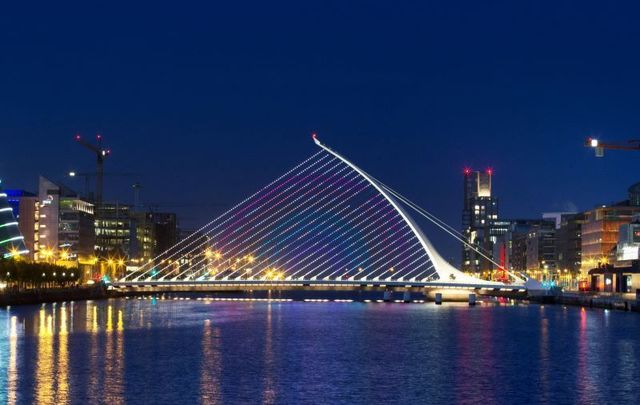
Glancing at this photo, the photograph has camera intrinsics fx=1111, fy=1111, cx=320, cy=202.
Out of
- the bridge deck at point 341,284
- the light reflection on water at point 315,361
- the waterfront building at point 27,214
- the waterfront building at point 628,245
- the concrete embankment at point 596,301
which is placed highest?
the waterfront building at point 27,214

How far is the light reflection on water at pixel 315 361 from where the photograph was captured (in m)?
36.3

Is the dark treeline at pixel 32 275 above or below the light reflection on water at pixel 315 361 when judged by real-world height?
above

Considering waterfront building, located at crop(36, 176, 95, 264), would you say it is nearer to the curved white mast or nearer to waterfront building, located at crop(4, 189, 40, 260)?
waterfront building, located at crop(4, 189, 40, 260)

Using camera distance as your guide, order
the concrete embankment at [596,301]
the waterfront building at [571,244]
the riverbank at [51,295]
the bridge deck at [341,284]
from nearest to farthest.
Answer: the concrete embankment at [596,301]
the riverbank at [51,295]
the bridge deck at [341,284]
the waterfront building at [571,244]

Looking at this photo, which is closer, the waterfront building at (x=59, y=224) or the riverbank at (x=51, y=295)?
the riverbank at (x=51, y=295)

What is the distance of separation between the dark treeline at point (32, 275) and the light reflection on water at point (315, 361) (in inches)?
1505

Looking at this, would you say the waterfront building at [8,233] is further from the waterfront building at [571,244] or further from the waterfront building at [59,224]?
the waterfront building at [571,244]

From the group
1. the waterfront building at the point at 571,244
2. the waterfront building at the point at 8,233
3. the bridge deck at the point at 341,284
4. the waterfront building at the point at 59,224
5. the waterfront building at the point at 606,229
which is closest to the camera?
the bridge deck at the point at 341,284

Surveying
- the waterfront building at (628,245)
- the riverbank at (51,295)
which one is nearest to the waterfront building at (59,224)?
the riverbank at (51,295)

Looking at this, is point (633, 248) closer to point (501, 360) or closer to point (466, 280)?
point (466, 280)

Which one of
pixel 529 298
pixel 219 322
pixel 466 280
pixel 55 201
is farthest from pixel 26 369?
pixel 55 201

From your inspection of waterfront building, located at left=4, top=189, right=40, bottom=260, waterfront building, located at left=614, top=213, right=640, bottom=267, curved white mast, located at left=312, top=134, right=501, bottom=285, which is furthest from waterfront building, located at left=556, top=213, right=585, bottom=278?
waterfront building, located at left=4, top=189, right=40, bottom=260

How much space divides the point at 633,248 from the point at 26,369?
103 metres

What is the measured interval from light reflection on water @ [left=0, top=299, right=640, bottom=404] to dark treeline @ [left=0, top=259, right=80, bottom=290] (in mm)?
38232
